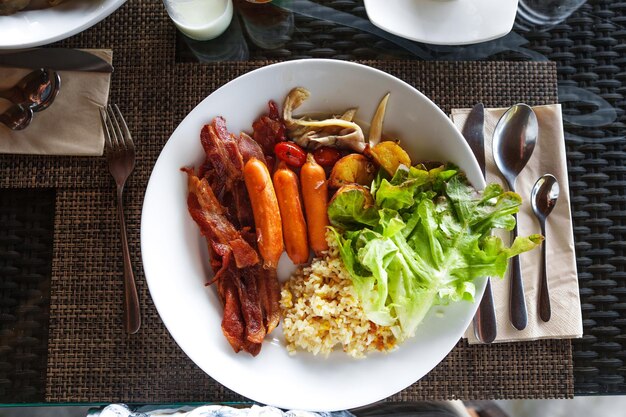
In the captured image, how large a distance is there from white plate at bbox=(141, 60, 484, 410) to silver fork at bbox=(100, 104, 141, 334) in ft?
0.35

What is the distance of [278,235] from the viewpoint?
53.4 inches

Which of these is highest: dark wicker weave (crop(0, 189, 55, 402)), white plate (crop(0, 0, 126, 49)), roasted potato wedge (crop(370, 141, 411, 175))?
white plate (crop(0, 0, 126, 49))

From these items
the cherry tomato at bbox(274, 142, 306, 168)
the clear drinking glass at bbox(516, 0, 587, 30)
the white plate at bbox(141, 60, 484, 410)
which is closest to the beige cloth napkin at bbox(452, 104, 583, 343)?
the white plate at bbox(141, 60, 484, 410)

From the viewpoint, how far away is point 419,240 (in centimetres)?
128

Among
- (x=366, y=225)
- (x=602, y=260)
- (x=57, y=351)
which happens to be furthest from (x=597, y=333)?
(x=57, y=351)

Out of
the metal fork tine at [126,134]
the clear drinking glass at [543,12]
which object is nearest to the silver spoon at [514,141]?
the clear drinking glass at [543,12]

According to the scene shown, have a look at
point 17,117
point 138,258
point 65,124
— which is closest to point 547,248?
point 138,258

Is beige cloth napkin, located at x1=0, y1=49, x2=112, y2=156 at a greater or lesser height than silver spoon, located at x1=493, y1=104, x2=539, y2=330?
lesser

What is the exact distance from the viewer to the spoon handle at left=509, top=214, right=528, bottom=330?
4.61 ft

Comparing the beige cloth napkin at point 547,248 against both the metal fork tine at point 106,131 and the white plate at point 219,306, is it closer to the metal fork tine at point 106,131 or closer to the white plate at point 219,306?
the white plate at point 219,306

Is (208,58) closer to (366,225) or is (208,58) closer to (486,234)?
(366,225)

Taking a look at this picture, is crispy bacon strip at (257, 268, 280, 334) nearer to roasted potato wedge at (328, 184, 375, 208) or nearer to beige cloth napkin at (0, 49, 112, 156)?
roasted potato wedge at (328, 184, 375, 208)

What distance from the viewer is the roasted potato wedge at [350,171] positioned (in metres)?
1.35

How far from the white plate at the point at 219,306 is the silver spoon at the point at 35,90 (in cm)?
38
